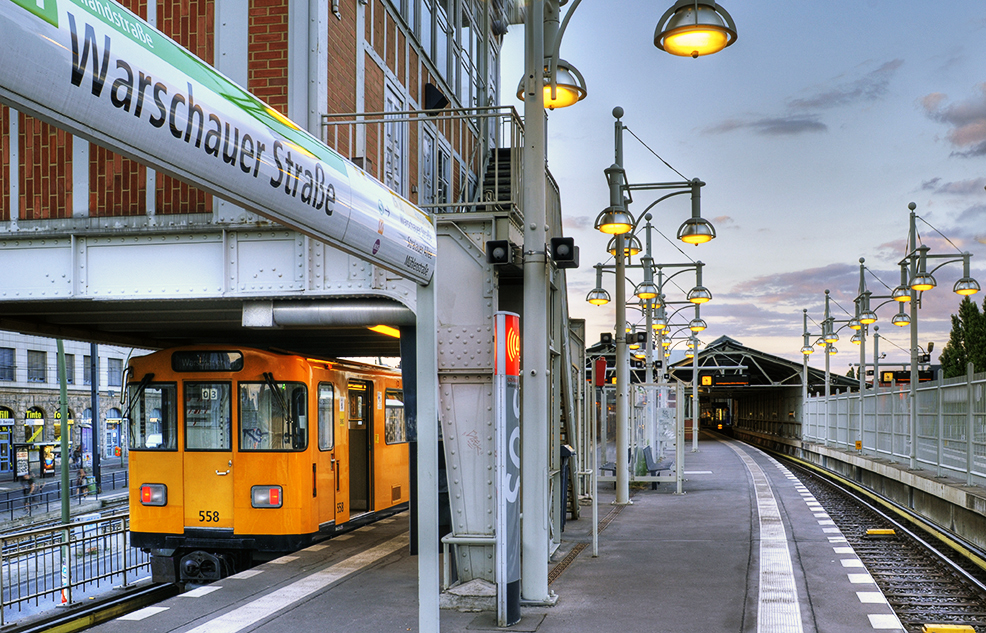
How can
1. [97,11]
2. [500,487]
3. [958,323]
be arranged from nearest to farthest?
[97,11], [500,487], [958,323]

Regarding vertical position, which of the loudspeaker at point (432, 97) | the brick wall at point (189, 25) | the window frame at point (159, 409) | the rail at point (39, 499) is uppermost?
the loudspeaker at point (432, 97)

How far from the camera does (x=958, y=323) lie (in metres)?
70.1

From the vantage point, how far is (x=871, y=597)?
31.4 ft

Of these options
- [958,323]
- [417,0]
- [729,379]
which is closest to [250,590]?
[417,0]

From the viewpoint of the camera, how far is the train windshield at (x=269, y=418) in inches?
481

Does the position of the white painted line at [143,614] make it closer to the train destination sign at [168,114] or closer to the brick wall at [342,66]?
the brick wall at [342,66]

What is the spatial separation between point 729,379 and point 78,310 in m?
46.8

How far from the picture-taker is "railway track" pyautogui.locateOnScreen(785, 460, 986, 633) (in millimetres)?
9414

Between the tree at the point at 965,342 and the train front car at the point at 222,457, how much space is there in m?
57.6

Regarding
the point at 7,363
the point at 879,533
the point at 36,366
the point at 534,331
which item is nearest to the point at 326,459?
the point at 534,331

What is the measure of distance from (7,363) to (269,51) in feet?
127

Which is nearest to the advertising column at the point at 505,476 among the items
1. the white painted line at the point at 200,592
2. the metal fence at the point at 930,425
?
the white painted line at the point at 200,592

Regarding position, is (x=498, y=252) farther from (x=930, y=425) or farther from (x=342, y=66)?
(x=930, y=425)

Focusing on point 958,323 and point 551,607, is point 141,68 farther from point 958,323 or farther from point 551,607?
point 958,323
